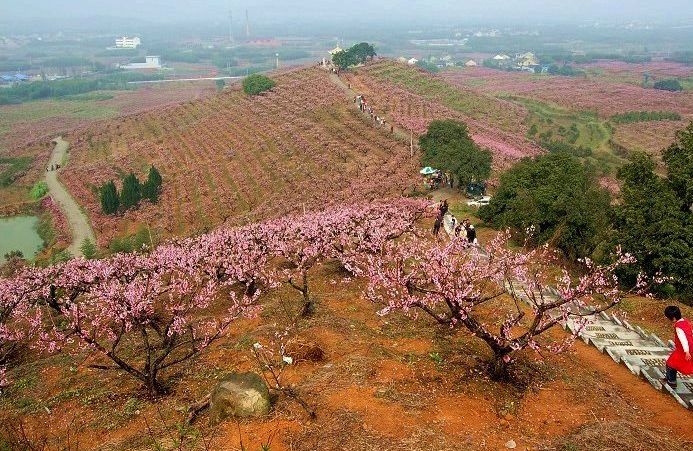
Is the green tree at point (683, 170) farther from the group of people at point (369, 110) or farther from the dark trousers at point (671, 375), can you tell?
the group of people at point (369, 110)

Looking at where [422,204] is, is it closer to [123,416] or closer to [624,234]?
[624,234]

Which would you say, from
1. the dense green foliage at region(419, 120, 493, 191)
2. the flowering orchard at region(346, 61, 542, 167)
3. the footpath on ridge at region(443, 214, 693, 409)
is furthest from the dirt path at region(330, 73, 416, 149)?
the footpath on ridge at region(443, 214, 693, 409)

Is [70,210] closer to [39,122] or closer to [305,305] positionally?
[305,305]

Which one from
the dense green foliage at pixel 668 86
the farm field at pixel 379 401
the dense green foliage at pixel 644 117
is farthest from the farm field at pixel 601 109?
the farm field at pixel 379 401

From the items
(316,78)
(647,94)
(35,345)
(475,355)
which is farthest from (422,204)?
(647,94)

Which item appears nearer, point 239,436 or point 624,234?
point 239,436
